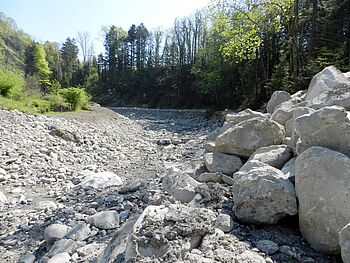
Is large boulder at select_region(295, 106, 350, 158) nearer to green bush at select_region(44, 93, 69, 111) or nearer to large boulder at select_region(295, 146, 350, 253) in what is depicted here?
large boulder at select_region(295, 146, 350, 253)

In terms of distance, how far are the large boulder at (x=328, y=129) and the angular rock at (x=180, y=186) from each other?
1.28 meters

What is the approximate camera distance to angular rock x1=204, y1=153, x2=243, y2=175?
396cm

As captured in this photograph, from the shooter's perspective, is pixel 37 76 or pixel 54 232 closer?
pixel 54 232

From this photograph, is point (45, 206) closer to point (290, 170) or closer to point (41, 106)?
point (290, 170)

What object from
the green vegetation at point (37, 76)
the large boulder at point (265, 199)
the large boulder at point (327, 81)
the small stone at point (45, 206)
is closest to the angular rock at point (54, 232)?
the small stone at point (45, 206)

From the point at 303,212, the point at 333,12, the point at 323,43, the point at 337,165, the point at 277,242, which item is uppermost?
the point at 333,12

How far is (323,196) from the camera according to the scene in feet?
7.22

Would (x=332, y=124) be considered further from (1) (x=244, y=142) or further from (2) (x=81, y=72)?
(2) (x=81, y=72)

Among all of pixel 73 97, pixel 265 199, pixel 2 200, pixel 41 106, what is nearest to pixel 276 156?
pixel 265 199

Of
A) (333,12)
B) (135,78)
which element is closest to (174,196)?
(333,12)

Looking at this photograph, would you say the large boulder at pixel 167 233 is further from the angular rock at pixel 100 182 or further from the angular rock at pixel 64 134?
the angular rock at pixel 64 134

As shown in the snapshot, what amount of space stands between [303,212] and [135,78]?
43494 mm

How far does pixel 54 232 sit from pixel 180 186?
1.68 metres

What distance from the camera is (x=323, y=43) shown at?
14453mm
